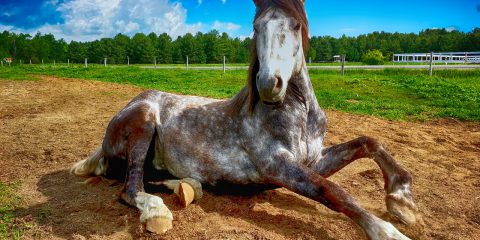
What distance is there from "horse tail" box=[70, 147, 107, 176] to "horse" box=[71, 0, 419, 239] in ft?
0.04

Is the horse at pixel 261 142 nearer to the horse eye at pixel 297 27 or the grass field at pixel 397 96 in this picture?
the horse eye at pixel 297 27

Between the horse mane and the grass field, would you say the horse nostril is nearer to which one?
the horse mane

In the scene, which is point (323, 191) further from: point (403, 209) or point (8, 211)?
point (8, 211)

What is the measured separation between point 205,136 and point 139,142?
0.68m

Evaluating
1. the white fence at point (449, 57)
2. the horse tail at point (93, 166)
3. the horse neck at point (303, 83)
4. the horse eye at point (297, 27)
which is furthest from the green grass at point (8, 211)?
the white fence at point (449, 57)

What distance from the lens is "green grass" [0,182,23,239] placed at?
296 centimetres

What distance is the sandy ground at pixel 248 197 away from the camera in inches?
120

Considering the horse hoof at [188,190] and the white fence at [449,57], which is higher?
the white fence at [449,57]

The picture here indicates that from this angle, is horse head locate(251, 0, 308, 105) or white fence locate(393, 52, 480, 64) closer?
horse head locate(251, 0, 308, 105)

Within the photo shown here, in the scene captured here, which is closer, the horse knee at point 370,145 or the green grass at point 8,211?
the green grass at point 8,211

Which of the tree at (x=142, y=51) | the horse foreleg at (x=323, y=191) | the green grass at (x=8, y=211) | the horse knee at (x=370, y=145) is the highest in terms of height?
→ the tree at (x=142, y=51)

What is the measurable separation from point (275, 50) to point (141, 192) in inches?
70.3

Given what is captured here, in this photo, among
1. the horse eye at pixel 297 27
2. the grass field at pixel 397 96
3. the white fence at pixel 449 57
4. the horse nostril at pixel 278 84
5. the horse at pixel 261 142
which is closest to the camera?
the horse nostril at pixel 278 84

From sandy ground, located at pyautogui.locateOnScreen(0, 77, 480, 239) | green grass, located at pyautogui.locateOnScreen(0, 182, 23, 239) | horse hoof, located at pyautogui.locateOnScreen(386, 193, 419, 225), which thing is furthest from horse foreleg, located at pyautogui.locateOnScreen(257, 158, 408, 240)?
green grass, located at pyautogui.locateOnScreen(0, 182, 23, 239)
